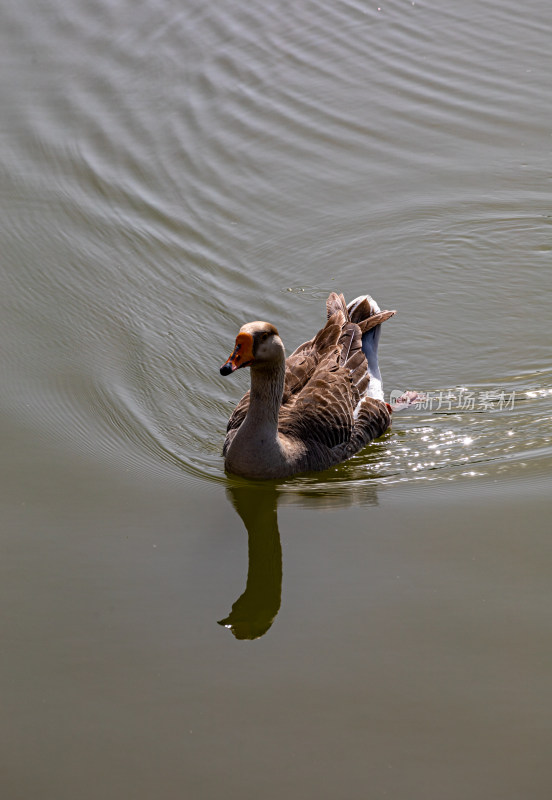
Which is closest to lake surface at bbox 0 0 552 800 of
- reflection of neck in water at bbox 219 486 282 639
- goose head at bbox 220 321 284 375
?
reflection of neck in water at bbox 219 486 282 639

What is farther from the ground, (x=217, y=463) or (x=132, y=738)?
(x=217, y=463)

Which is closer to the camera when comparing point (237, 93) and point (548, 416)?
point (548, 416)

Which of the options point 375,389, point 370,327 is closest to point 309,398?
point 375,389

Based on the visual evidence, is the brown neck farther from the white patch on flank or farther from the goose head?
the white patch on flank

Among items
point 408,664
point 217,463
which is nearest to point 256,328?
point 217,463

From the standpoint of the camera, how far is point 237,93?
50.0 feet

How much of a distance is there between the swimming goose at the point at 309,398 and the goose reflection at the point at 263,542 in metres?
0.19

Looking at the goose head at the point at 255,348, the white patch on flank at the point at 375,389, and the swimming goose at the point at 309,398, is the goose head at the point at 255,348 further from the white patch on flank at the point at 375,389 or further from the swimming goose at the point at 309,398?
the white patch on flank at the point at 375,389

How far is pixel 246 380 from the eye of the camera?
10219 millimetres

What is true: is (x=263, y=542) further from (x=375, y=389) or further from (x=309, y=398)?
(x=375, y=389)

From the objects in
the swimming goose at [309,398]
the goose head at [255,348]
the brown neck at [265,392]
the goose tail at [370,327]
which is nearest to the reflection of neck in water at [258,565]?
the swimming goose at [309,398]

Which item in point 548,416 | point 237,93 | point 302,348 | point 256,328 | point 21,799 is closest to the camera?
point 21,799

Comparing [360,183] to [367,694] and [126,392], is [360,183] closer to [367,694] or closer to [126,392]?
[126,392]

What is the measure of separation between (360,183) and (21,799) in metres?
9.77
